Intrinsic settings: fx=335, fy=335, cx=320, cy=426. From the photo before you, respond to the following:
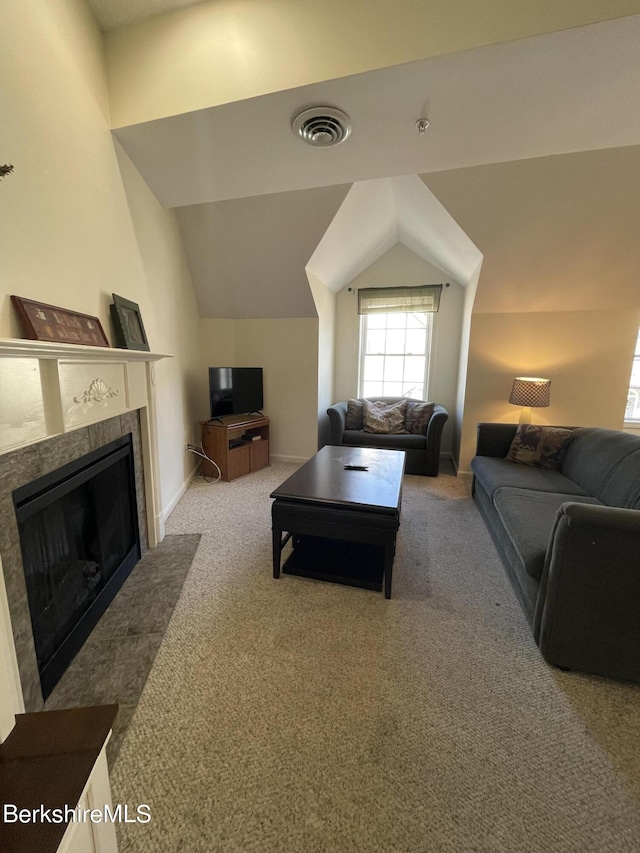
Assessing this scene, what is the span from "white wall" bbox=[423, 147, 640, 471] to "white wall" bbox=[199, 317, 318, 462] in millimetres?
1811

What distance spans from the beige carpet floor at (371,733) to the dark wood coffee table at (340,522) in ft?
0.46

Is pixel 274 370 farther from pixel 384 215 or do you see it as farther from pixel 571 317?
pixel 571 317

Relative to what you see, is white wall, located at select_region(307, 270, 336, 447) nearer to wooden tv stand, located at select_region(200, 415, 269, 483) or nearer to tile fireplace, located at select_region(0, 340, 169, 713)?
wooden tv stand, located at select_region(200, 415, 269, 483)

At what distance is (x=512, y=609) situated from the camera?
1.78 metres

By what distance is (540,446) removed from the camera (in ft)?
9.06

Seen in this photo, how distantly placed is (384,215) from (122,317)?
9.65 feet

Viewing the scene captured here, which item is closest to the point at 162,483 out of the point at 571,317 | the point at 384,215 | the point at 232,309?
the point at 232,309

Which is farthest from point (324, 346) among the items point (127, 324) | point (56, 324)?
point (56, 324)

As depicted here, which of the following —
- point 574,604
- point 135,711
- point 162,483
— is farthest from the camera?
point 162,483

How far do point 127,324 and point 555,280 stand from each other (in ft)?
11.9

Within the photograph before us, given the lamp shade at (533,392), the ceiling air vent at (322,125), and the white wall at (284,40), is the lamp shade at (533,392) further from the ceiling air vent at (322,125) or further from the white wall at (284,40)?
the ceiling air vent at (322,125)

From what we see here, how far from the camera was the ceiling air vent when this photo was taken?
1.64 meters

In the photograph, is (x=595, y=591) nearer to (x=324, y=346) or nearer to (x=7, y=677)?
(x=7, y=677)

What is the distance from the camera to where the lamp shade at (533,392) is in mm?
3246
